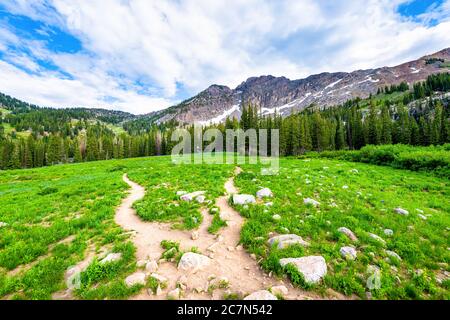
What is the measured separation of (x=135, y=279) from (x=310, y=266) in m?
4.92

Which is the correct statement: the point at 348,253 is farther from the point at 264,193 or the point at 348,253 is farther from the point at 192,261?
the point at 264,193

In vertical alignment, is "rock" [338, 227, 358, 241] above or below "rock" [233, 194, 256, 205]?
below

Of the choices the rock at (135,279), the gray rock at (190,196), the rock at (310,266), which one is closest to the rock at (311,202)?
the rock at (310,266)

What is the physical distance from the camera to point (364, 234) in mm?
7188

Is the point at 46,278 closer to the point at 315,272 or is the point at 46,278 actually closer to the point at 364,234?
the point at 315,272

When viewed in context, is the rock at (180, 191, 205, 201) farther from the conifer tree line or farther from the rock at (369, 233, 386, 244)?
the conifer tree line

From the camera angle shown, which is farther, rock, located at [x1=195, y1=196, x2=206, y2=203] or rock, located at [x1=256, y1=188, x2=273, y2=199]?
rock, located at [x1=256, y1=188, x2=273, y2=199]

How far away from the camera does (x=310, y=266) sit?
544 centimetres

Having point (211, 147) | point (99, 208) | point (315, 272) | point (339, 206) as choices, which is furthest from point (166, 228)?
point (211, 147)

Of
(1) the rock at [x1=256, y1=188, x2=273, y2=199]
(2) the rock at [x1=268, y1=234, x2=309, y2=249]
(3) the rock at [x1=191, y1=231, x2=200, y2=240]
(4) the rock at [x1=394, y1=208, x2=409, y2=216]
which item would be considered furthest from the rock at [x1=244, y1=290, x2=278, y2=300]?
(4) the rock at [x1=394, y1=208, x2=409, y2=216]

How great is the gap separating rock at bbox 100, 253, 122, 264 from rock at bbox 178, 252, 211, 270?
2.16 meters

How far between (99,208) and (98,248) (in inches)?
203

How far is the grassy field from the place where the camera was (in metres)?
5.10

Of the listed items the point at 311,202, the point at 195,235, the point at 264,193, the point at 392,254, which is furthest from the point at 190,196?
the point at 392,254
